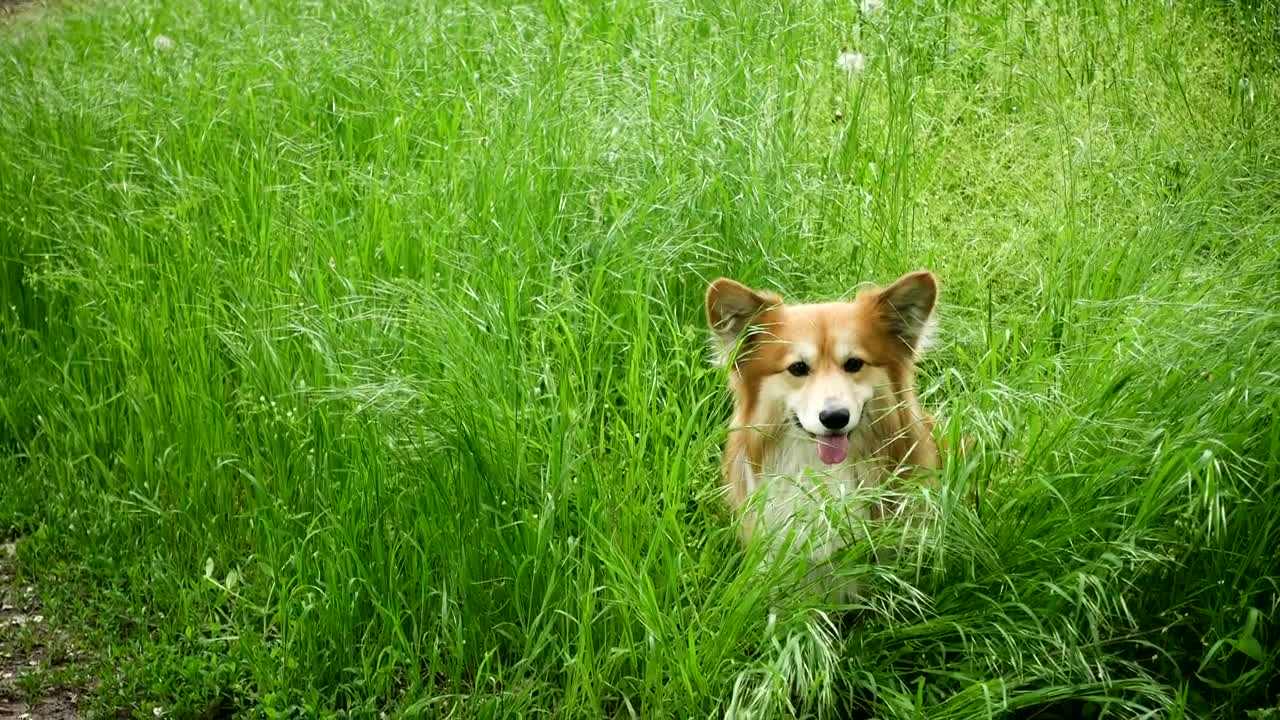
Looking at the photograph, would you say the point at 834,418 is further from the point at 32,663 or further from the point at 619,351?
the point at 32,663

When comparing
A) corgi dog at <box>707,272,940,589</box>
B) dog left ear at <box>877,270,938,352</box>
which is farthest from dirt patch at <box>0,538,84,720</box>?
dog left ear at <box>877,270,938,352</box>

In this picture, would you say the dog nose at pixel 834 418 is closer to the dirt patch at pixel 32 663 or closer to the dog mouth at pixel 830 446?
the dog mouth at pixel 830 446

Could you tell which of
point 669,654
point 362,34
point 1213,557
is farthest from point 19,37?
point 1213,557

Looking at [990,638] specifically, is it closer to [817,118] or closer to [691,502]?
[691,502]

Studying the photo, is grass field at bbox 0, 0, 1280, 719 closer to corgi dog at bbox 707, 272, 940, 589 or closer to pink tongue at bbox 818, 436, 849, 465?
corgi dog at bbox 707, 272, 940, 589

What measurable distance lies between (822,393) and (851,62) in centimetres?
248

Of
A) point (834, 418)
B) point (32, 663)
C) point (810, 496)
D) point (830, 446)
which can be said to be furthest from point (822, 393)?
point (32, 663)

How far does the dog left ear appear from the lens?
11.1 feet

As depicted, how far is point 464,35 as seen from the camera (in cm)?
590

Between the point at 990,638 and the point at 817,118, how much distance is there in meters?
2.54

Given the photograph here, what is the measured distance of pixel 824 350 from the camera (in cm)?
338

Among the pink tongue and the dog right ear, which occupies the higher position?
the dog right ear

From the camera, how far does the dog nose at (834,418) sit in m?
3.29

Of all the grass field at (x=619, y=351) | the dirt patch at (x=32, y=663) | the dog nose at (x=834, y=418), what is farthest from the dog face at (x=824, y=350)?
the dirt patch at (x=32, y=663)
